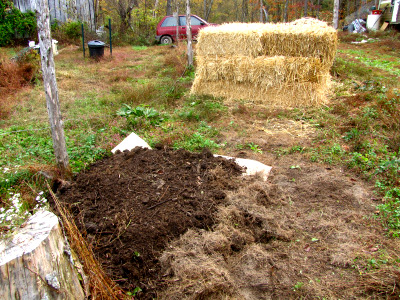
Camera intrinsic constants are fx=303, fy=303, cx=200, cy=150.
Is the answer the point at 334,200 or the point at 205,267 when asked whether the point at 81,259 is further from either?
the point at 334,200

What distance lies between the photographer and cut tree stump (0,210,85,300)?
1.66 metres

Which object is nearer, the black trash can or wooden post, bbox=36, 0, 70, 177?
wooden post, bbox=36, 0, 70, 177

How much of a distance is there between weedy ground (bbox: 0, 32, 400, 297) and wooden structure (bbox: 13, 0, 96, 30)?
7005 millimetres

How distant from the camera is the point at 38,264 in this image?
1734 millimetres

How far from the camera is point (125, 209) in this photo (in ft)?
10.6

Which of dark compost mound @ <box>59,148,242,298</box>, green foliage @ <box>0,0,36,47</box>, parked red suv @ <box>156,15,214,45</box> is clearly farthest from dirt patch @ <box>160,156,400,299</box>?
green foliage @ <box>0,0,36,47</box>

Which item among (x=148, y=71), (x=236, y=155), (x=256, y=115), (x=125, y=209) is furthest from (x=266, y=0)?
(x=125, y=209)

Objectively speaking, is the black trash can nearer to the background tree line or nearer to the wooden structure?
the background tree line

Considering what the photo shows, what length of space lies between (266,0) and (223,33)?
20.9m

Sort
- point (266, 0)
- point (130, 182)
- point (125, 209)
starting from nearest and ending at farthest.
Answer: point (125, 209)
point (130, 182)
point (266, 0)

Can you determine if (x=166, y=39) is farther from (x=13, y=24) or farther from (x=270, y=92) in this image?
(x=270, y=92)

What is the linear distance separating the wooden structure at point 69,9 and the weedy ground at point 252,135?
7.01 meters

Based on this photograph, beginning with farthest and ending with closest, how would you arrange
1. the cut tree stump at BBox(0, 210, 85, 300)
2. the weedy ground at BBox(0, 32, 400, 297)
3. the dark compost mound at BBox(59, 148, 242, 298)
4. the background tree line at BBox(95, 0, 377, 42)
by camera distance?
the background tree line at BBox(95, 0, 377, 42)
the weedy ground at BBox(0, 32, 400, 297)
the dark compost mound at BBox(59, 148, 242, 298)
the cut tree stump at BBox(0, 210, 85, 300)

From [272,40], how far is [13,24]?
11983 mm
